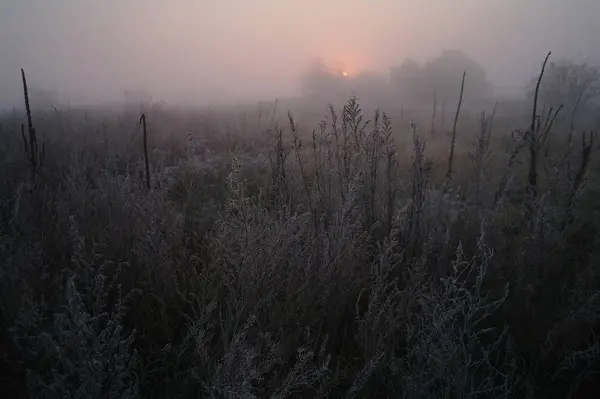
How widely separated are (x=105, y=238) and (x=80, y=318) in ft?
5.41

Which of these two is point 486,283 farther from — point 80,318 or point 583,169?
point 80,318

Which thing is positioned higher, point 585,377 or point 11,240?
point 11,240

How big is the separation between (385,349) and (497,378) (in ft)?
2.47

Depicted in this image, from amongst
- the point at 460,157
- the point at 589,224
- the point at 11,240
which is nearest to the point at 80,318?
the point at 11,240

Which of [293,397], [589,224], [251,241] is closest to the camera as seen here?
[293,397]

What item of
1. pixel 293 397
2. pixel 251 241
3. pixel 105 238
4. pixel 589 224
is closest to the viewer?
pixel 293 397

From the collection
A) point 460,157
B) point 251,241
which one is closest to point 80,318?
point 251,241

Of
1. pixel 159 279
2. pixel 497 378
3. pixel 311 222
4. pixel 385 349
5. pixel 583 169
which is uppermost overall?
pixel 583 169

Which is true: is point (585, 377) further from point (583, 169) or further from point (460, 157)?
point (460, 157)

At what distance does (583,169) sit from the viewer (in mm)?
3215

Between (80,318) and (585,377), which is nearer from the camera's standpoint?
(80,318)

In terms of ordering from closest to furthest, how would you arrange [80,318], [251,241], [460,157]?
[80,318] < [251,241] < [460,157]

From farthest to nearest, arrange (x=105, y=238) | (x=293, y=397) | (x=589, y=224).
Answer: (x=589, y=224)
(x=105, y=238)
(x=293, y=397)

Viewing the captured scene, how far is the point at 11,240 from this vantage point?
267cm
